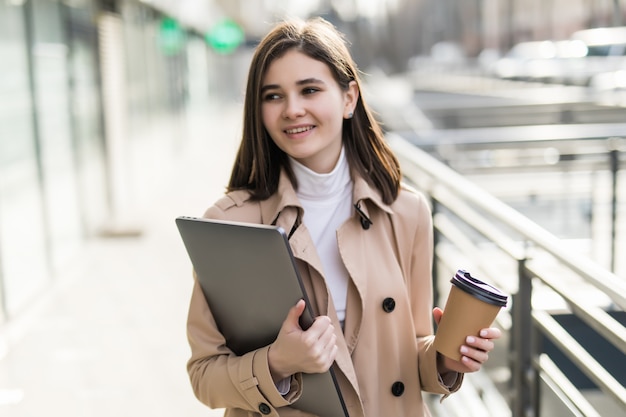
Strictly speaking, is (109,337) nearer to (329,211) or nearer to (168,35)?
(329,211)

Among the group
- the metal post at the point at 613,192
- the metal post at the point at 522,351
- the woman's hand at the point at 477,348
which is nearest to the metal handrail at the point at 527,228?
the metal post at the point at 522,351

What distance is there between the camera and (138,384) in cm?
441

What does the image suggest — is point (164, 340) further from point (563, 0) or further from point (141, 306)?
point (563, 0)

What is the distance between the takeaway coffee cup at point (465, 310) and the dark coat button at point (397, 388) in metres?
0.18

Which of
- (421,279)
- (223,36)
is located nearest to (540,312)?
(421,279)

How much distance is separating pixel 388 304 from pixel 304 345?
0.94ft

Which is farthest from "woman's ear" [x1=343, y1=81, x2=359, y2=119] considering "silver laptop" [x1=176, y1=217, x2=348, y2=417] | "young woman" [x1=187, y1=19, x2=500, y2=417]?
"silver laptop" [x1=176, y1=217, x2=348, y2=417]

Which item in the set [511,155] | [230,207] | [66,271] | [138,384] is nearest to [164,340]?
[138,384]

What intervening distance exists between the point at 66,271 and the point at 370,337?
6.06 m

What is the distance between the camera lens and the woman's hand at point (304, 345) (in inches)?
54.5

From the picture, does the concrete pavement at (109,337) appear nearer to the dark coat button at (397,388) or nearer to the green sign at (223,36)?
the dark coat button at (397,388)

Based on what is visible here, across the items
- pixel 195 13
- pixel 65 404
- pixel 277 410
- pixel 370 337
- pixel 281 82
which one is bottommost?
pixel 65 404

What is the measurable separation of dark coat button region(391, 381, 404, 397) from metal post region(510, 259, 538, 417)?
97 centimetres

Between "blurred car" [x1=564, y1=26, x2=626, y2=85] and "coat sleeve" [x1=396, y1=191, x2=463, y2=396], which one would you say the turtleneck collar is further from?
"blurred car" [x1=564, y1=26, x2=626, y2=85]
